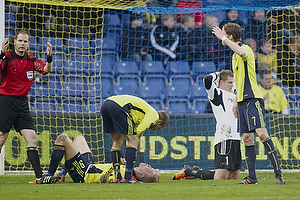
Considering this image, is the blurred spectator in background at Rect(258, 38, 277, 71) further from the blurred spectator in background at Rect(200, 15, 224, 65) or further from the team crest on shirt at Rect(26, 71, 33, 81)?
the team crest on shirt at Rect(26, 71, 33, 81)

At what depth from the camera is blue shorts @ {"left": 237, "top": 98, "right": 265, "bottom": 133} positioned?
4.77m

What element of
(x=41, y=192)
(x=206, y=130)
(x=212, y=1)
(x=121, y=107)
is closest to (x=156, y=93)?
(x=206, y=130)

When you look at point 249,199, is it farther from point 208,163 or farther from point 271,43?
point 271,43

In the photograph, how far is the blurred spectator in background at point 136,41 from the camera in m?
11.2

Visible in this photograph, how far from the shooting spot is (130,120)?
17.6 ft

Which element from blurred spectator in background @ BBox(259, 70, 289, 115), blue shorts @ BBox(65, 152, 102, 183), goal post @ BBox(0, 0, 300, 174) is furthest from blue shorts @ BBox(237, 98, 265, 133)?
blurred spectator in background @ BBox(259, 70, 289, 115)

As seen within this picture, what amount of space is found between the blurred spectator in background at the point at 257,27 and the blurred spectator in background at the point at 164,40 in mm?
1692

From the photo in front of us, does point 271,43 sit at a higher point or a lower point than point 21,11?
lower

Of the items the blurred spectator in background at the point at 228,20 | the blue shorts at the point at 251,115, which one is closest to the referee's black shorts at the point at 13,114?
the blue shorts at the point at 251,115

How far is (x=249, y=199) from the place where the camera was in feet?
11.1

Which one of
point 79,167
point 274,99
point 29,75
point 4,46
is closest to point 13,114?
point 29,75

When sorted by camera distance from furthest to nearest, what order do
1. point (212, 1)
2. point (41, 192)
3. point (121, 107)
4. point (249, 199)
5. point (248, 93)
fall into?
point (212, 1) < point (121, 107) < point (248, 93) < point (41, 192) < point (249, 199)

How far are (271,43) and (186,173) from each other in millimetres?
5722

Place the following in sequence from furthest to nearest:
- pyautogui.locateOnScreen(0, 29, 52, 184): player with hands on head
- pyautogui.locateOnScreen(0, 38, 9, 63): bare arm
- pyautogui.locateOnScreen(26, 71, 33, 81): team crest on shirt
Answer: pyautogui.locateOnScreen(26, 71, 33, 81): team crest on shirt → pyautogui.locateOnScreen(0, 29, 52, 184): player with hands on head → pyautogui.locateOnScreen(0, 38, 9, 63): bare arm
